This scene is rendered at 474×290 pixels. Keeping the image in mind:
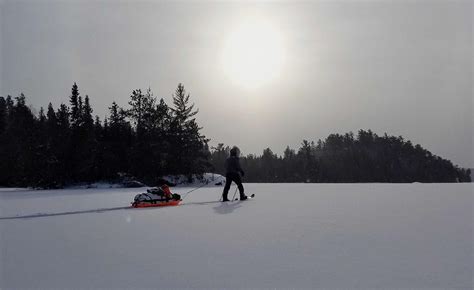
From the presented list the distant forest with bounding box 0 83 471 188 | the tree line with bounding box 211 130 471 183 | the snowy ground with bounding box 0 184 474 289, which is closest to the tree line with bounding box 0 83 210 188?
the distant forest with bounding box 0 83 471 188

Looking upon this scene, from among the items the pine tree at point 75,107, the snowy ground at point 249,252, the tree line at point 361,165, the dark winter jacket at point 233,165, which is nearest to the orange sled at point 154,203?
the dark winter jacket at point 233,165

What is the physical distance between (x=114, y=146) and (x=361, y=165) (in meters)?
89.8

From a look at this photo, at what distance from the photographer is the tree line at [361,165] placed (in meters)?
117

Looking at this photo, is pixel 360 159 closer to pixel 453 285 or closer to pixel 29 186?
pixel 29 186

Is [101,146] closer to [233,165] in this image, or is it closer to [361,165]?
[233,165]

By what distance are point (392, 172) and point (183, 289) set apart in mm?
129691

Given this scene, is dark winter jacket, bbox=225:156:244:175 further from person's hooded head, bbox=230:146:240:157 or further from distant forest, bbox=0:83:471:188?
distant forest, bbox=0:83:471:188

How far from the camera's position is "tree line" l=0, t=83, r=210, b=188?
45188mm

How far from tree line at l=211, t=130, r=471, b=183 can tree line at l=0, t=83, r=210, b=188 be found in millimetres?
70258

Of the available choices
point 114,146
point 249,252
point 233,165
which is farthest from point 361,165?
point 249,252

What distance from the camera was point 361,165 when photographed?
4673 inches

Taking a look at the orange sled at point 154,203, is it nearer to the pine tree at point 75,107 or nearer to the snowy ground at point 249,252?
the snowy ground at point 249,252

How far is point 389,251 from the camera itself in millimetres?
5387

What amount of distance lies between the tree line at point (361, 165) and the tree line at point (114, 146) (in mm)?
70258
